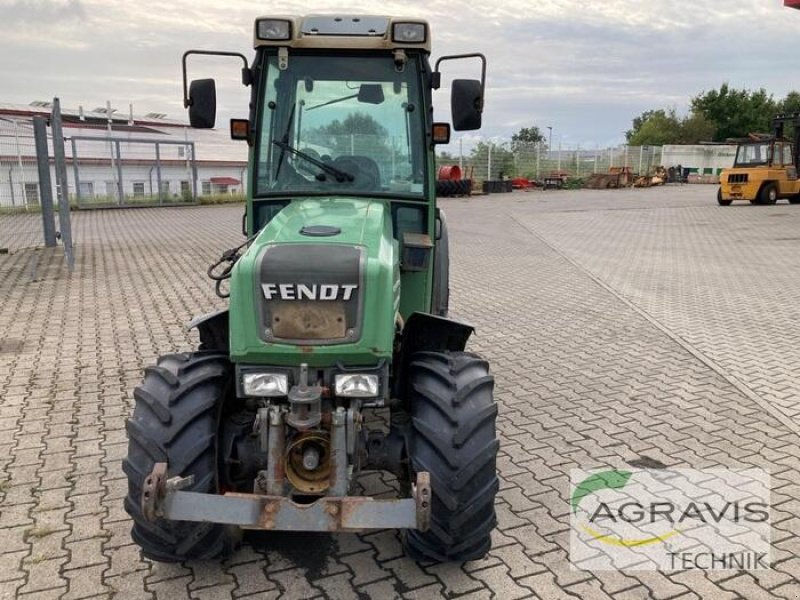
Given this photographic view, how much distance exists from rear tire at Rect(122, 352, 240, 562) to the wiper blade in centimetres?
152

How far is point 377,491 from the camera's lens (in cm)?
406

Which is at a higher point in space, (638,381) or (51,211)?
(51,211)

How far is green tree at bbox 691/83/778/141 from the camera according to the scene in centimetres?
5803

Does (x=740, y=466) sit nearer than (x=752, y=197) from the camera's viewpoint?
Yes

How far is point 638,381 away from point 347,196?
3.25 m

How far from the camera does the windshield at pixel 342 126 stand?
429 cm

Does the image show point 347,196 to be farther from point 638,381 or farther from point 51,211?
point 51,211

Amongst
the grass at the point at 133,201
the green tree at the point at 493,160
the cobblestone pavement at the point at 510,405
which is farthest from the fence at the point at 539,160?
the cobblestone pavement at the point at 510,405

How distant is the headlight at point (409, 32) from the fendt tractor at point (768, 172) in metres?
23.9

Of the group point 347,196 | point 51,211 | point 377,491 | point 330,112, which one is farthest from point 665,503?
point 51,211

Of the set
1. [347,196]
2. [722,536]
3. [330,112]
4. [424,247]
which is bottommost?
[722,536]

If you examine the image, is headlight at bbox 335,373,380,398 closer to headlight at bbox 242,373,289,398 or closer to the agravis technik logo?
headlight at bbox 242,373,289,398

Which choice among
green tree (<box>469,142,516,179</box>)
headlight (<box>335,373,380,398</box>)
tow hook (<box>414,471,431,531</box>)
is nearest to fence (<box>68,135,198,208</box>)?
green tree (<box>469,142,516,179</box>)

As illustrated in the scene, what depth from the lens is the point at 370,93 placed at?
14.3ft
